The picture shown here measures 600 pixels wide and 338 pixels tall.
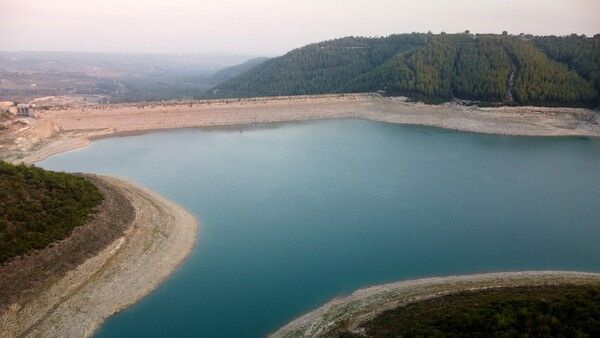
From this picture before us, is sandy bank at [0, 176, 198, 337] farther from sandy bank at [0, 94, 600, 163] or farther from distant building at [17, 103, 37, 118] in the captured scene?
distant building at [17, 103, 37, 118]

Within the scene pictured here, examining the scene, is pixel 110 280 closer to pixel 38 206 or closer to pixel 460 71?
pixel 38 206

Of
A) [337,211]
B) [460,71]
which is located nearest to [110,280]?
[337,211]

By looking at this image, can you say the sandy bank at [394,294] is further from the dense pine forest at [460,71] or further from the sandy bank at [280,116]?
the dense pine forest at [460,71]

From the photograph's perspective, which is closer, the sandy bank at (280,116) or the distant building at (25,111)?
the sandy bank at (280,116)

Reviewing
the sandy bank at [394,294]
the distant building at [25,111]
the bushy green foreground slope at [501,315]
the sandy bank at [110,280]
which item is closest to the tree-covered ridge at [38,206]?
the sandy bank at [110,280]

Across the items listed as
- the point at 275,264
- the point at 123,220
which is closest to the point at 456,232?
the point at 275,264
